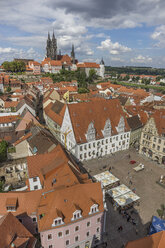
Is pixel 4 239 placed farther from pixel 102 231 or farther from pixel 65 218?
pixel 102 231

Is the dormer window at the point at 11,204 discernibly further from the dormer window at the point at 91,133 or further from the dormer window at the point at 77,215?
the dormer window at the point at 91,133

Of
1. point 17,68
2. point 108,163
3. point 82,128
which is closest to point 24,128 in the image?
point 82,128

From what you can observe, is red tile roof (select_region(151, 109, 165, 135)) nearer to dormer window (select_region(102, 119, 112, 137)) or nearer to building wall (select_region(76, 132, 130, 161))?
building wall (select_region(76, 132, 130, 161))

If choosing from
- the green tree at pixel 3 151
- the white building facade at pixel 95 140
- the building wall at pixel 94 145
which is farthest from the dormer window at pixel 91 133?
the green tree at pixel 3 151

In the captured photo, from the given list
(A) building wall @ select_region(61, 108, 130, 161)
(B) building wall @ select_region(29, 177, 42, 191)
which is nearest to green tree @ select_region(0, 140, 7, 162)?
(B) building wall @ select_region(29, 177, 42, 191)

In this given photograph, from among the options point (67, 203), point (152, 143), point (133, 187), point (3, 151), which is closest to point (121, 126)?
point (152, 143)

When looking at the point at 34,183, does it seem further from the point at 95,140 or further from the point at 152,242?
the point at 95,140
